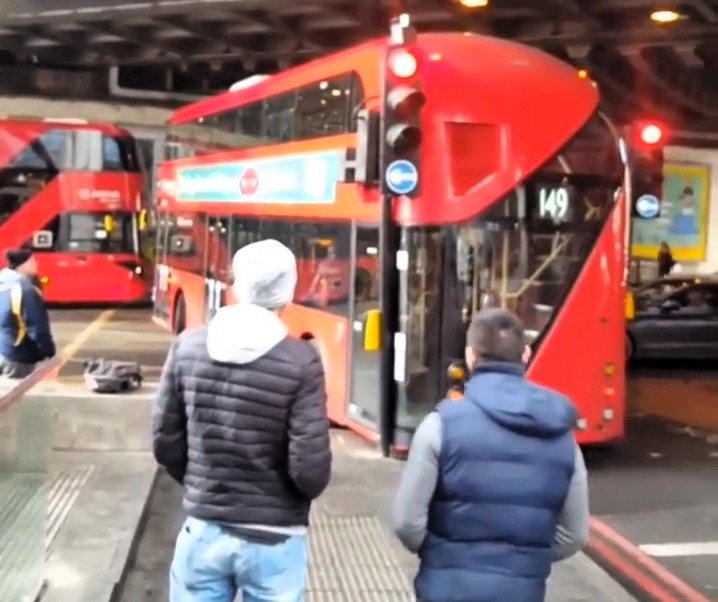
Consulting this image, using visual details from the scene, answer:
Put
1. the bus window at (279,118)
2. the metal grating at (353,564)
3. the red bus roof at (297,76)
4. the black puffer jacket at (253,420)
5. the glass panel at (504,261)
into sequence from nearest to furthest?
1. the black puffer jacket at (253,420)
2. the metal grating at (353,564)
3. the glass panel at (504,261)
4. the red bus roof at (297,76)
5. the bus window at (279,118)

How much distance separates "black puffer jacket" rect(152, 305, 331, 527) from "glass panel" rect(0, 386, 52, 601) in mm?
1873

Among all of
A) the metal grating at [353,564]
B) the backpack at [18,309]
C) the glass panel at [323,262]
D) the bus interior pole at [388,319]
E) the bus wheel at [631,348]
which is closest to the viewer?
the metal grating at [353,564]

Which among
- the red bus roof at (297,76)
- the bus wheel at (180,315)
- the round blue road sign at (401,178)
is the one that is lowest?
the bus wheel at (180,315)

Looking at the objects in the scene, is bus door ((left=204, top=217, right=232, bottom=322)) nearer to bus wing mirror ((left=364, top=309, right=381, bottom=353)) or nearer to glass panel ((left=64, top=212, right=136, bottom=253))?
bus wing mirror ((left=364, top=309, right=381, bottom=353))

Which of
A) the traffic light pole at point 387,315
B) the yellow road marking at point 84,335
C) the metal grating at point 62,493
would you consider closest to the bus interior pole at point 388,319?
the traffic light pole at point 387,315

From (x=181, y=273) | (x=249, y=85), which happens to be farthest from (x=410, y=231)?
(x=181, y=273)

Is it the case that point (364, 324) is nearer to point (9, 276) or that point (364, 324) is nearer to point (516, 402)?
point (9, 276)

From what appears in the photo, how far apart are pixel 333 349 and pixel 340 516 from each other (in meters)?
3.26

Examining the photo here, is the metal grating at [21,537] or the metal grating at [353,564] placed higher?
the metal grating at [21,537]

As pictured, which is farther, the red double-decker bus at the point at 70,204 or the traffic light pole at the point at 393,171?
the red double-decker bus at the point at 70,204

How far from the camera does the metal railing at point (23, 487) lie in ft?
19.5

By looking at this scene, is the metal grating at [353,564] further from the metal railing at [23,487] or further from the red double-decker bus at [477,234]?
the red double-decker bus at [477,234]

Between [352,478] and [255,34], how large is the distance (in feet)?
46.0

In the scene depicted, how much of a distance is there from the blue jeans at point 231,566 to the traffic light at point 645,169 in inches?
305
